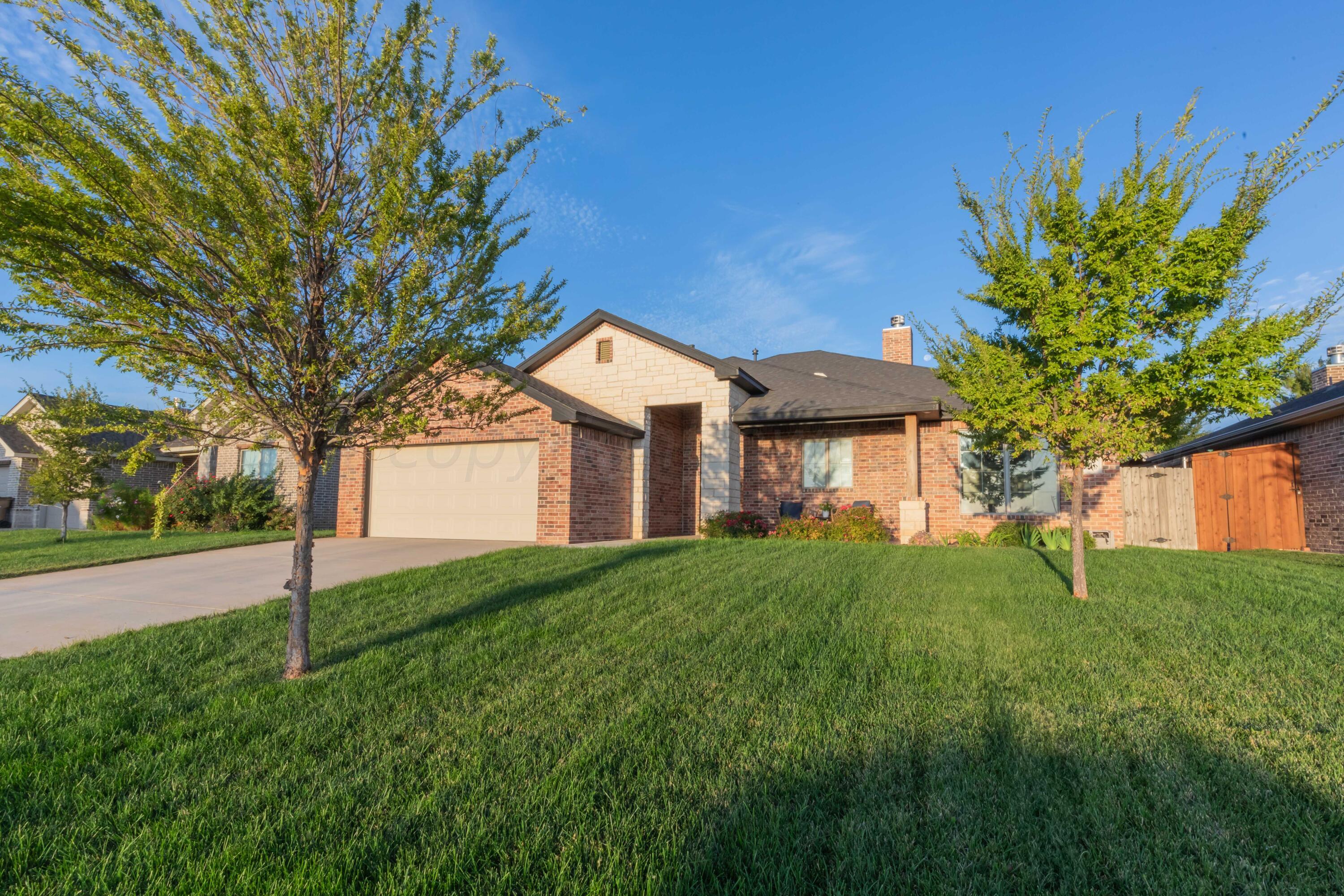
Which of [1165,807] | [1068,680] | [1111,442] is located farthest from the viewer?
[1111,442]

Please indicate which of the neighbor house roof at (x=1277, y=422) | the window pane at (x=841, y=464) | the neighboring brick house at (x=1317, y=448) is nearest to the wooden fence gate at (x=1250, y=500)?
the neighboring brick house at (x=1317, y=448)

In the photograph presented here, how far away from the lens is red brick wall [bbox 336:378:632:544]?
11281mm

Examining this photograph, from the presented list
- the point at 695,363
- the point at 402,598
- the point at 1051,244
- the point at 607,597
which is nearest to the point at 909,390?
the point at 695,363

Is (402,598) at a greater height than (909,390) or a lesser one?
lesser

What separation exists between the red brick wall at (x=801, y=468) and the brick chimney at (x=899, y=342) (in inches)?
223

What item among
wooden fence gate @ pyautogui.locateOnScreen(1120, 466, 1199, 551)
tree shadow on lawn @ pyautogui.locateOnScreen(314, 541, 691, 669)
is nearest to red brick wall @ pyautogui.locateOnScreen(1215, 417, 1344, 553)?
wooden fence gate @ pyautogui.locateOnScreen(1120, 466, 1199, 551)

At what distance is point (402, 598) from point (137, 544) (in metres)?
8.64

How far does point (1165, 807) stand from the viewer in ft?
7.82

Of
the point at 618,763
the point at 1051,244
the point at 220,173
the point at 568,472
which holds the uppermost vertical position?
the point at 1051,244

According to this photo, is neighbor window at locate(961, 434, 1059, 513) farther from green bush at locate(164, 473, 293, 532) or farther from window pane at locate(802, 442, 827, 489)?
green bush at locate(164, 473, 293, 532)

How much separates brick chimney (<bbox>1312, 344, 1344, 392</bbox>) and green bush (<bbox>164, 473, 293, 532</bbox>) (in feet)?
99.4

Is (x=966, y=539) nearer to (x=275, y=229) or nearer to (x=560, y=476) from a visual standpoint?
(x=560, y=476)

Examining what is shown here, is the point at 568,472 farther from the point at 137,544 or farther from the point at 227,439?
the point at 137,544

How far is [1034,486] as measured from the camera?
12.5 m
